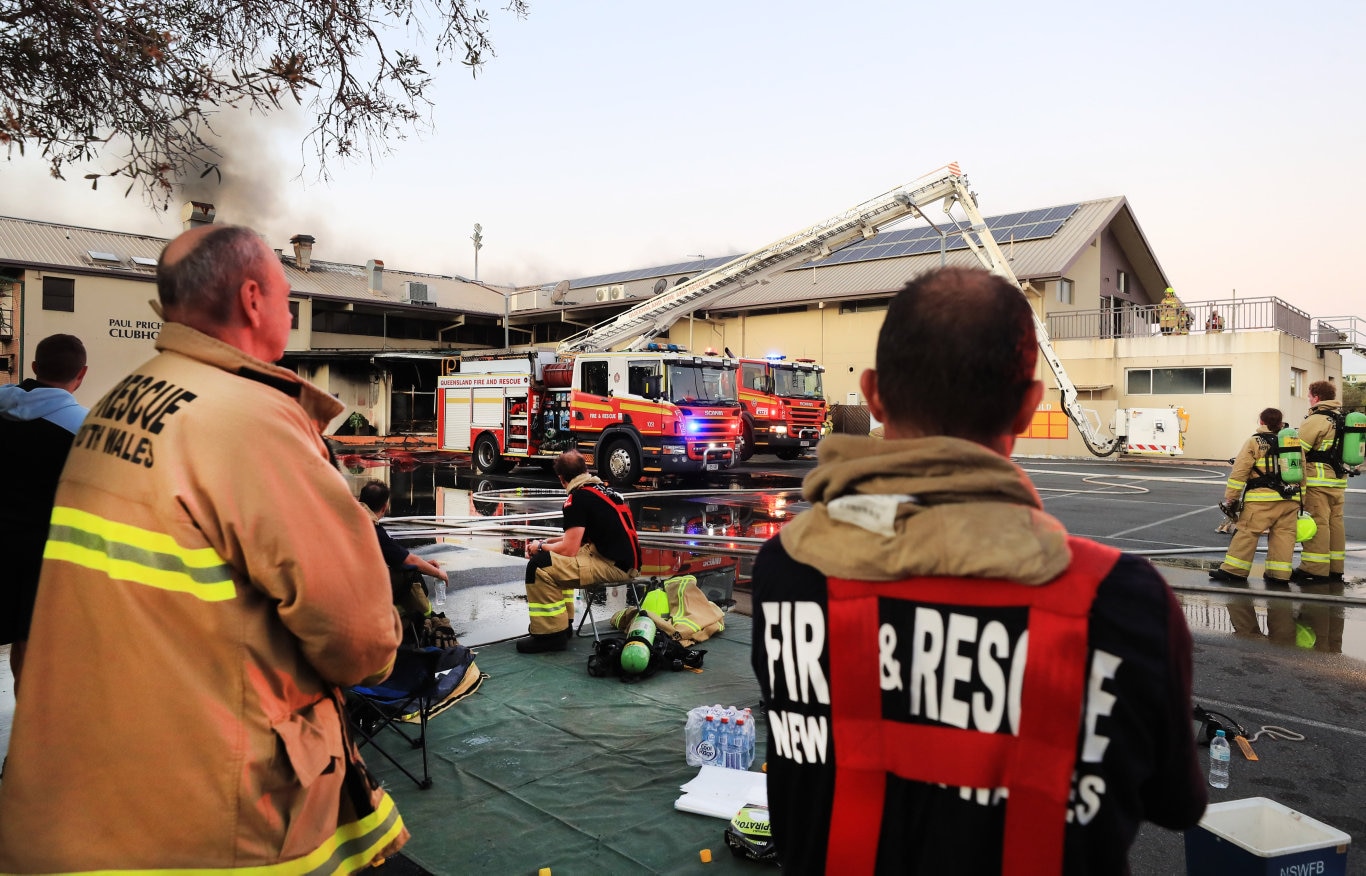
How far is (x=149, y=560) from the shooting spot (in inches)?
59.7

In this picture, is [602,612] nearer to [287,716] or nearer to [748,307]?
[287,716]

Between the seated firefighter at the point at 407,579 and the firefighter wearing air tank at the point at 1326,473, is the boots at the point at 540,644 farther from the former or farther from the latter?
the firefighter wearing air tank at the point at 1326,473

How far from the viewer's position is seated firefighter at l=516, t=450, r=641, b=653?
551 cm

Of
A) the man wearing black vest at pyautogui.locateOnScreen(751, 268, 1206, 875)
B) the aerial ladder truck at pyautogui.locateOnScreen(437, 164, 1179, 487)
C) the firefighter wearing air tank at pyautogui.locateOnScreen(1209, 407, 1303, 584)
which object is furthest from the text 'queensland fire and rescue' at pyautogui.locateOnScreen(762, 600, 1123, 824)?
the aerial ladder truck at pyautogui.locateOnScreen(437, 164, 1179, 487)

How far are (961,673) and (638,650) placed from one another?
387cm

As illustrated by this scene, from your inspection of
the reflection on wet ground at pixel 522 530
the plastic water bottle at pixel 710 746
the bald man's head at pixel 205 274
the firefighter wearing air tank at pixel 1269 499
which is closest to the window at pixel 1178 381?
the reflection on wet ground at pixel 522 530

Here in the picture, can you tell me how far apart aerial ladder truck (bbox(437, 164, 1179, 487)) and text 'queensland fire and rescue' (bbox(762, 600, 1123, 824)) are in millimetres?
13775

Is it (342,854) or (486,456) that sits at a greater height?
(486,456)

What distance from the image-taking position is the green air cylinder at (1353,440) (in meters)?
7.71

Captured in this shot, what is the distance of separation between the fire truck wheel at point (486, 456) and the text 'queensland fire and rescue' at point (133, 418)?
1739 cm

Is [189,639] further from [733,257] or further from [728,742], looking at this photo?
[733,257]

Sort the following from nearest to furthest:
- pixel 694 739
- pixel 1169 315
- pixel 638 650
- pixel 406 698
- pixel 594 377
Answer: pixel 406 698
pixel 694 739
pixel 638 650
pixel 594 377
pixel 1169 315

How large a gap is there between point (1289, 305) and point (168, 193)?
28228mm

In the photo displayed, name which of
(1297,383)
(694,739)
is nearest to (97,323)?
(694,739)
